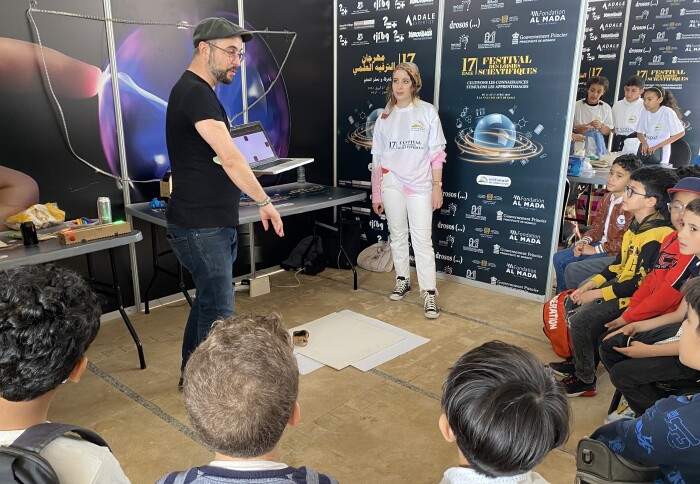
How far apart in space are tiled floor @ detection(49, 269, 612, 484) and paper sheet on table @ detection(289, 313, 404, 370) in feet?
0.38

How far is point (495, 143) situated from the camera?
394cm

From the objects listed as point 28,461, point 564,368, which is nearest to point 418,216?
point 564,368

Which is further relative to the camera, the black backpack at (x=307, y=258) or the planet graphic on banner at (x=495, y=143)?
the black backpack at (x=307, y=258)

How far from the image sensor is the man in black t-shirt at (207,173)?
7.22 ft

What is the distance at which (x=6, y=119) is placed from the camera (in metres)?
3.01

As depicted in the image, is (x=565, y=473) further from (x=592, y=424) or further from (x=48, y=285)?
(x=48, y=285)

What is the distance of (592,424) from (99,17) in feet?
11.3

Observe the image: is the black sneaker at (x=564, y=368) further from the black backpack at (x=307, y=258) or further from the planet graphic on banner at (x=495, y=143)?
the black backpack at (x=307, y=258)

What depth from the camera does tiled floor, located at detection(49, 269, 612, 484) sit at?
2.19 m

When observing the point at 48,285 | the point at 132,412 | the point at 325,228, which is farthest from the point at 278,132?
the point at 48,285

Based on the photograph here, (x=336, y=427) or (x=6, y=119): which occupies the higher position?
(x=6, y=119)

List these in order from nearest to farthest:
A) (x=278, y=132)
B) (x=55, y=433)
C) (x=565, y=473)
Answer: (x=55, y=433)
(x=565, y=473)
(x=278, y=132)

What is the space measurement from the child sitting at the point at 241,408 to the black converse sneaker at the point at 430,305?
8.89 ft

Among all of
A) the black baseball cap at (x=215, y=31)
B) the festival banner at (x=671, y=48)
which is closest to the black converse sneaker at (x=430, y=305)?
the black baseball cap at (x=215, y=31)
